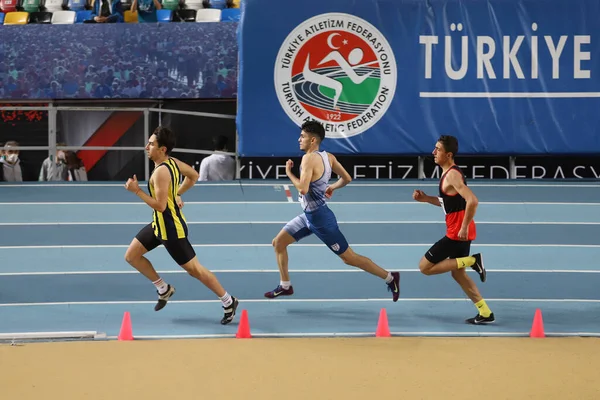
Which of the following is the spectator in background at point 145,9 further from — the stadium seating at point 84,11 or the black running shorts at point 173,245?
the black running shorts at point 173,245

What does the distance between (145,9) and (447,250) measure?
28.9 ft

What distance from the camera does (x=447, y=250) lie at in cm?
823

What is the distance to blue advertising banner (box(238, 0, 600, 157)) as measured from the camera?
1420 centimetres

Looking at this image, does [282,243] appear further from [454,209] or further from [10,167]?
[10,167]

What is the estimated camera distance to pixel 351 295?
971cm

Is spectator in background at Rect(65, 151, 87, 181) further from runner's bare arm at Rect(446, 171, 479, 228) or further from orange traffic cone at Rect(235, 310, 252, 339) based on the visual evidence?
runner's bare arm at Rect(446, 171, 479, 228)

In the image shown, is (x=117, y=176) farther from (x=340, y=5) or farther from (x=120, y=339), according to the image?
(x=120, y=339)

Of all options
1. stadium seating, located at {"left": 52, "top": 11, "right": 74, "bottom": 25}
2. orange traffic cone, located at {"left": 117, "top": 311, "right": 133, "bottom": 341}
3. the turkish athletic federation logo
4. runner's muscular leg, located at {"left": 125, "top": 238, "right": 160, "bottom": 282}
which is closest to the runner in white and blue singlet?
runner's muscular leg, located at {"left": 125, "top": 238, "right": 160, "bottom": 282}

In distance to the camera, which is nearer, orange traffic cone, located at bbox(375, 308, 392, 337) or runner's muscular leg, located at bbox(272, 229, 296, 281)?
orange traffic cone, located at bbox(375, 308, 392, 337)

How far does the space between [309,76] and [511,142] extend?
119 inches

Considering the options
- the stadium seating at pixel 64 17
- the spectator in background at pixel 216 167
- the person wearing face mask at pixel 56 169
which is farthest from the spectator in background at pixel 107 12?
the spectator in background at pixel 216 167

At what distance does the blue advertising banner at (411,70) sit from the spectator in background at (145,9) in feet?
6.99

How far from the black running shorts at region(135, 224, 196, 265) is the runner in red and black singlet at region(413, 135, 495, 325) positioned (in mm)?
1887

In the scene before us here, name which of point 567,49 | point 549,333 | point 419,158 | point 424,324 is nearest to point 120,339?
point 424,324
